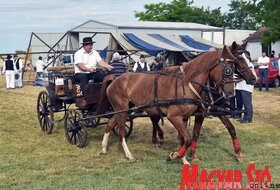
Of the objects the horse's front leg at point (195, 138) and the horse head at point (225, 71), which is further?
the horse's front leg at point (195, 138)

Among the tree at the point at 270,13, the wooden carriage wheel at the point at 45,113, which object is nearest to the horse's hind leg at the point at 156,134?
the wooden carriage wheel at the point at 45,113

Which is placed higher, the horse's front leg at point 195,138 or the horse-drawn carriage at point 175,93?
the horse-drawn carriage at point 175,93

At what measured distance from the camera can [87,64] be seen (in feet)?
30.0

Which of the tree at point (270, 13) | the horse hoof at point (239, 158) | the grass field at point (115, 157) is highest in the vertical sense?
the tree at point (270, 13)

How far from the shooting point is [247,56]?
704cm

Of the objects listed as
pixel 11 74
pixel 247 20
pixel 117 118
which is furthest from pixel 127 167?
pixel 247 20

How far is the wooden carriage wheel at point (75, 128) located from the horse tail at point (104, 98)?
0.45 metres

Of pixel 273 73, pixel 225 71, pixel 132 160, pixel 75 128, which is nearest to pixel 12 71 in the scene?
pixel 273 73

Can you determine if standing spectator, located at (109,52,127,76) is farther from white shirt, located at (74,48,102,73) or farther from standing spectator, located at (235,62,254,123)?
standing spectator, located at (235,62,254,123)

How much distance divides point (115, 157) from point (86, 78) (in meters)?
1.86

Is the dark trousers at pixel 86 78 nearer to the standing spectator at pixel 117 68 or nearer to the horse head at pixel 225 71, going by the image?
the standing spectator at pixel 117 68

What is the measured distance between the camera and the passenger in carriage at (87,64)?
8984 millimetres

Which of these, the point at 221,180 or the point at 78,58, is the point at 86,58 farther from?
the point at 221,180

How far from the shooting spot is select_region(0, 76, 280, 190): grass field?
21.5 feet
